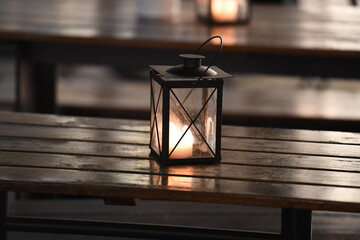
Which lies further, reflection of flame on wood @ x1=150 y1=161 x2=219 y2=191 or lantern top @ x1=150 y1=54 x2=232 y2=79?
lantern top @ x1=150 y1=54 x2=232 y2=79

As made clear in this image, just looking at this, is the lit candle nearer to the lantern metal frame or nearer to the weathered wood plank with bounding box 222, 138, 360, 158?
the weathered wood plank with bounding box 222, 138, 360, 158

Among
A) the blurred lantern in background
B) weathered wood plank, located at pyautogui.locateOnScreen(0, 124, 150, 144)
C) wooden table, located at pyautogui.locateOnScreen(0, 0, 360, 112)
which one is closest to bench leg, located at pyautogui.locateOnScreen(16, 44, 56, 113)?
wooden table, located at pyautogui.locateOnScreen(0, 0, 360, 112)

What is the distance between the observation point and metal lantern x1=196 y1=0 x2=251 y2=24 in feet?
11.4

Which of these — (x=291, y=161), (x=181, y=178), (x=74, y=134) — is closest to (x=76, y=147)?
(x=74, y=134)

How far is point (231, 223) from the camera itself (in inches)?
109

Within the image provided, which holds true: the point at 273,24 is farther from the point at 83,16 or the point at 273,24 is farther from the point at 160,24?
the point at 83,16

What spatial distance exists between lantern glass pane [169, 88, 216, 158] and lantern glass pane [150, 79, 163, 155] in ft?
0.12

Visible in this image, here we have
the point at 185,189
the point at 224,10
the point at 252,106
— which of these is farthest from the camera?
the point at 252,106

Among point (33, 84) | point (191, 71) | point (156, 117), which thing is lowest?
point (33, 84)

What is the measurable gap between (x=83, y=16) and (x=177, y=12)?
0.46 m

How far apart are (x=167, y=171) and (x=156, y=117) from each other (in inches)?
5.7

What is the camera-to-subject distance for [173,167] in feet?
5.75

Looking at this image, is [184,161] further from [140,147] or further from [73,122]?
[73,122]

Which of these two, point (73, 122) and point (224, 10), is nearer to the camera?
point (73, 122)
